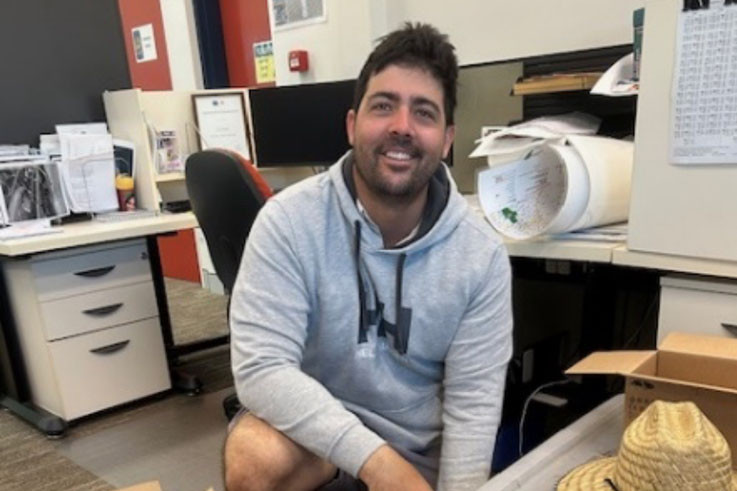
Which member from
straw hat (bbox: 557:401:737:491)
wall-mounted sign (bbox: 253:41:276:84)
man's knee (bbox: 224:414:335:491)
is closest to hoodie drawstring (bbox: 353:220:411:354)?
man's knee (bbox: 224:414:335:491)

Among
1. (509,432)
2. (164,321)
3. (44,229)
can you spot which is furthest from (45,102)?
(509,432)

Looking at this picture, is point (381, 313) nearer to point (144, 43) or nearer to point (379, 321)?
point (379, 321)

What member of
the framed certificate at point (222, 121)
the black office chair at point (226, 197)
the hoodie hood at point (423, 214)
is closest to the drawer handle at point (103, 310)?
the black office chair at point (226, 197)

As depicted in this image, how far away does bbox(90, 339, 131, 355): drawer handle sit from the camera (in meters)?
2.29

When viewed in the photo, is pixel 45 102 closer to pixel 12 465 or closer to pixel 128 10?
pixel 12 465

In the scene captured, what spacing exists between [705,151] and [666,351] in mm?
354

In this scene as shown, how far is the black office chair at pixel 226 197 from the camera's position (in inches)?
67.1

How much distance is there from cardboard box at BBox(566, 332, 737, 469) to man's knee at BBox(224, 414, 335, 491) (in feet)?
1.69

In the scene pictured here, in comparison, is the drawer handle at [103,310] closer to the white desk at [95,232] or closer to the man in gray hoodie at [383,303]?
the white desk at [95,232]

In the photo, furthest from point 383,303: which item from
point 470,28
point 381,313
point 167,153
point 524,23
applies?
point 167,153

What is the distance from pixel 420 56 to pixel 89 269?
5.38 ft

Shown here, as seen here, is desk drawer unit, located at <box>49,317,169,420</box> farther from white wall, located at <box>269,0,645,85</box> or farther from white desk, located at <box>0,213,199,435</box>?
white wall, located at <box>269,0,645,85</box>

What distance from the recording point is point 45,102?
8.50 ft

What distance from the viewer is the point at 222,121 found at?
2850mm
